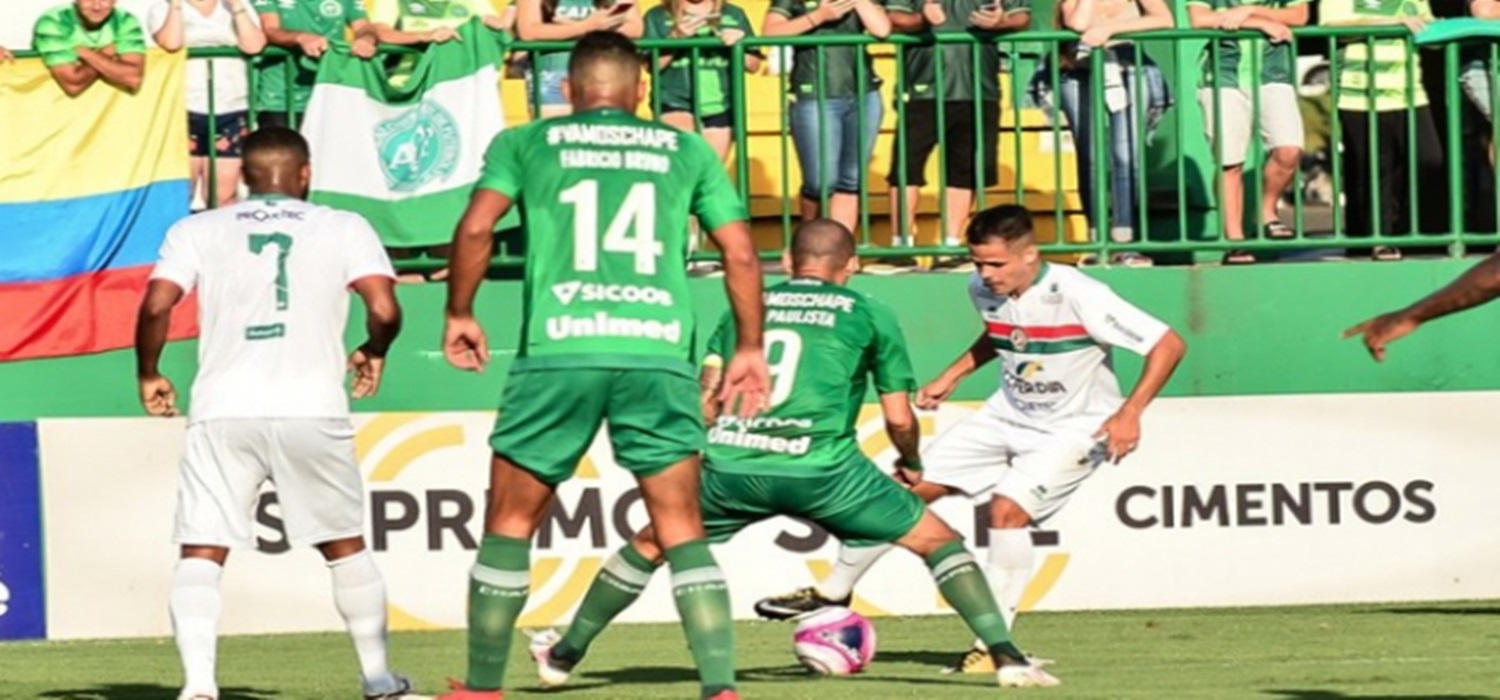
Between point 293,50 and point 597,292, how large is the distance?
633 centimetres

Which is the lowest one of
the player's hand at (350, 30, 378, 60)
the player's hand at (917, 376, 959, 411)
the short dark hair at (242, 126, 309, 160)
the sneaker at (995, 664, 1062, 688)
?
the sneaker at (995, 664, 1062, 688)

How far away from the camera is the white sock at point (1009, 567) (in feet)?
39.0

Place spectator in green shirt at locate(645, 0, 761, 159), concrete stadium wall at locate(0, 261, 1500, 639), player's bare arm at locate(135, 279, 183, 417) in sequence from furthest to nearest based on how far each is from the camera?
spectator in green shirt at locate(645, 0, 761, 159) < concrete stadium wall at locate(0, 261, 1500, 639) < player's bare arm at locate(135, 279, 183, 417)

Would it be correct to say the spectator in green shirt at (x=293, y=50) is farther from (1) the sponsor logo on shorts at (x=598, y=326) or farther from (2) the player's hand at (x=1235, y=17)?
(1) the sponsor logo on shorts at (x=598, y=326)

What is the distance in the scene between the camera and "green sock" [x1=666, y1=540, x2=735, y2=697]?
9078 mm

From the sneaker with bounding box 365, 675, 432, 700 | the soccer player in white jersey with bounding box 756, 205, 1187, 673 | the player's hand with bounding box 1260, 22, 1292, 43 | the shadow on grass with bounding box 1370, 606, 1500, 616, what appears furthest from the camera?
the player's hand with bounding box 1260, 22, 1292, 43

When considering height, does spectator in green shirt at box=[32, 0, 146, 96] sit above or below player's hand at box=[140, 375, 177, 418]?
above

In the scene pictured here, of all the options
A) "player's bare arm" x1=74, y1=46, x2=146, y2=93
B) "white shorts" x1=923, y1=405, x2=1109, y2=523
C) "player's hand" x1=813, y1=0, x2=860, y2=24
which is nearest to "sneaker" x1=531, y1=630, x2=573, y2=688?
"white shorts" x1=923, y1=405, x2=1109, y2=523

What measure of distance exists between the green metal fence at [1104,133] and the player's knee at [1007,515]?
3.56m

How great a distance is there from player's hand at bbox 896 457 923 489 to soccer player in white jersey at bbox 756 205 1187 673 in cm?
2

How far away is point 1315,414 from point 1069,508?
1.31 m

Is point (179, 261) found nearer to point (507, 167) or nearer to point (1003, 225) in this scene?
point (507, 167)

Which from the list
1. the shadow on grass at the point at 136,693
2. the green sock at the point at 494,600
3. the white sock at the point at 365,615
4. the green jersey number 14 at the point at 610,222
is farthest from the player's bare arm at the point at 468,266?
the shadow on grass at the point at 136,693

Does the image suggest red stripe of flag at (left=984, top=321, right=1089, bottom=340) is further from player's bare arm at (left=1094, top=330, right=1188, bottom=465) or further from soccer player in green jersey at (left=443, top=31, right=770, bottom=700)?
soccer player in green jersey at (left=443, top=31, right=770, bottom=700)
